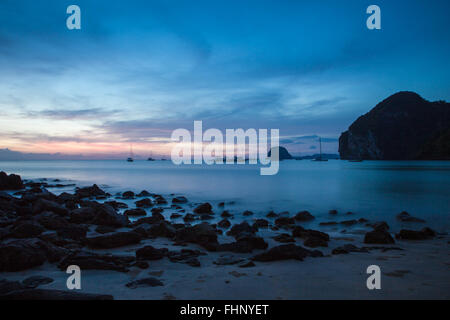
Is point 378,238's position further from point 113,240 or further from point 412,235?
point 113,240

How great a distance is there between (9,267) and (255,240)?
5.93 meters

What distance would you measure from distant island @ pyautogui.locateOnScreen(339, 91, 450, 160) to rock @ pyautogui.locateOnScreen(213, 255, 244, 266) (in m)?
155

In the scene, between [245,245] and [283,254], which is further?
[245,245]

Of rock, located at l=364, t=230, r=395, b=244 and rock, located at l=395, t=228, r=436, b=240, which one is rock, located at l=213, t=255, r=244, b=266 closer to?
rock, located at l=364, t=230, r=395, b=244

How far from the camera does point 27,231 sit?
885 centimetres

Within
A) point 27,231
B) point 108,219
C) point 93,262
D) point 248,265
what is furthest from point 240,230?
point 27,231

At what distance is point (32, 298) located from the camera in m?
4.01

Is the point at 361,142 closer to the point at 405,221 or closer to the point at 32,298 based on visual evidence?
the point at 405,221

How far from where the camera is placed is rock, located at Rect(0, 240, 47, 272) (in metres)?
5.71

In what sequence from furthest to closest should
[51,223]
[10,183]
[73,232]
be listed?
[10,183] < [51,223] < [73,232]

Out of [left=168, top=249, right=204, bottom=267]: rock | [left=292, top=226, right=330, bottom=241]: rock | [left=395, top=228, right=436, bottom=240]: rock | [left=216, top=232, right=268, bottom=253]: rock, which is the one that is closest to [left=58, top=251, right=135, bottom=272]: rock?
[left=168, top=249, right=204, bottom=267]: rock

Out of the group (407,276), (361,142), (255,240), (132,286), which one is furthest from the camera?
(361,142)

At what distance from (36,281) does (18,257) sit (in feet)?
3.80
